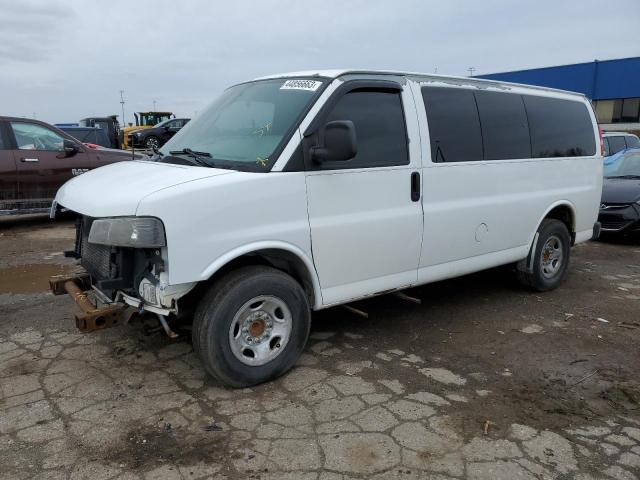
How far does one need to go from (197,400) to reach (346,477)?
3.91ft

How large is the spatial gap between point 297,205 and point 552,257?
3.64 metres

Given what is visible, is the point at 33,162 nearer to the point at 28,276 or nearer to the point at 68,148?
the point at 68,148

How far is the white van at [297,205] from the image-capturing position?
328 centimetres

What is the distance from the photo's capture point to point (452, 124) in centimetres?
456

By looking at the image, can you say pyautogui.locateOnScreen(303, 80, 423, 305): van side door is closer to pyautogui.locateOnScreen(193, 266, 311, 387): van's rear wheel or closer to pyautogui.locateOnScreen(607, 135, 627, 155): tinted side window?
pyautogui.locateOnScreen(193, 266, 311, 387): van's rear wheel

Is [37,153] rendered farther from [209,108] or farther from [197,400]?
[197,400]

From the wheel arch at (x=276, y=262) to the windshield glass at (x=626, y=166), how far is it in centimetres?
801

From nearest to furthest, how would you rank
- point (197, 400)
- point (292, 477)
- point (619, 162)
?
point (292, 477), point (197, 400), point (619, 162)

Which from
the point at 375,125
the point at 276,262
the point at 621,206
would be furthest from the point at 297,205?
the point at 621,206

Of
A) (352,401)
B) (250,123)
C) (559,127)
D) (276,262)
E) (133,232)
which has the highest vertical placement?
(250,123)

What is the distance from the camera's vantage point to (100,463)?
282 cm

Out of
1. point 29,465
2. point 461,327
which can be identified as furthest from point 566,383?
point 29,465

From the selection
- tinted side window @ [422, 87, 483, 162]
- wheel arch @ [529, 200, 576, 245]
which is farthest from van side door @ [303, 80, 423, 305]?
wheel arch @ [529, 200, 576, 245]

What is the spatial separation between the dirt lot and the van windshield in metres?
1.55
